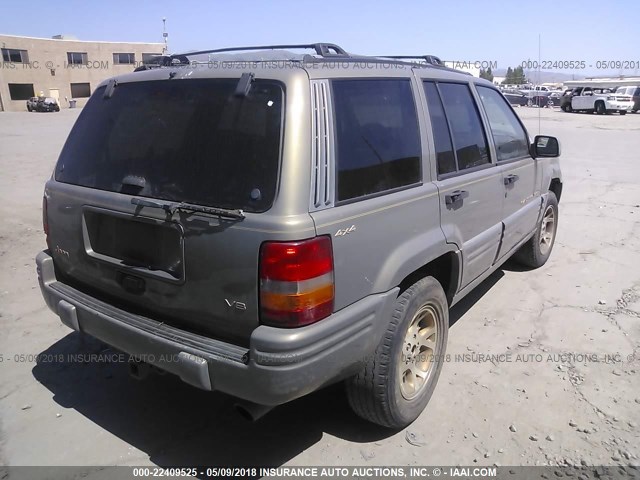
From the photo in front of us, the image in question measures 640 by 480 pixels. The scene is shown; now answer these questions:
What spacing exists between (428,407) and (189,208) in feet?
6.39

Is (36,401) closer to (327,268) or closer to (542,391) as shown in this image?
Result: (327,268)

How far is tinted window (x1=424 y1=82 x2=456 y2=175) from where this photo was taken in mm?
3141

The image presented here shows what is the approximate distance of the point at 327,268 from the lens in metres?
2.24

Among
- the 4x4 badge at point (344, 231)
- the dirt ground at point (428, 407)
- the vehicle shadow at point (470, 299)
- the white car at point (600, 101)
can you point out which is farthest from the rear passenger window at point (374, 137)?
the white car at point (600, 101)

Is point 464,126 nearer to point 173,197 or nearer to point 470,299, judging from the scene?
point 470,299

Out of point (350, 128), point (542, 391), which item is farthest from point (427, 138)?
point (542, 391)

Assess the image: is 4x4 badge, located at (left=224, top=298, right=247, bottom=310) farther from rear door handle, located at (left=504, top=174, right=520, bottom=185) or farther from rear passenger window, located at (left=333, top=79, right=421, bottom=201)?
rear door handle, located at (left=504, top=174, right=520, bottom=185)

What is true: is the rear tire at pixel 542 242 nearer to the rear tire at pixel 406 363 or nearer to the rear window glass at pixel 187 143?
the rear tire at pixel 406 363

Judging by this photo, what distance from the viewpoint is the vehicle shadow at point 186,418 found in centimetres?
280

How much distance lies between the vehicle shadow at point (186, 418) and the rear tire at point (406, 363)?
24cm

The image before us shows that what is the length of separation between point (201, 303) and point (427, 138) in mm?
1636

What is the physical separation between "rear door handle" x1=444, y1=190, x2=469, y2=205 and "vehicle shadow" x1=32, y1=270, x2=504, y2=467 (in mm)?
1391

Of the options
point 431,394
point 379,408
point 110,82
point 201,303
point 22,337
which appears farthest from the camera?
point 22,337

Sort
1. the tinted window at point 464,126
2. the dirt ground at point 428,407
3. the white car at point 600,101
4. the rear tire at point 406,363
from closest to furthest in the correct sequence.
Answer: the rear tire at point 406,363 → the dirt ground at point 428,407 → the tinted window at point 464,126 → the white car at point 600,101
